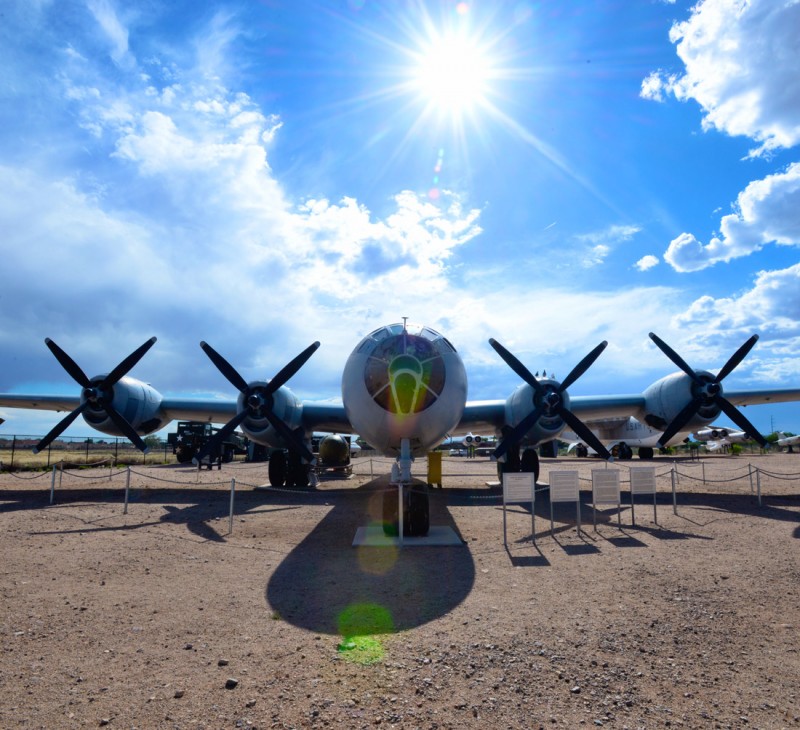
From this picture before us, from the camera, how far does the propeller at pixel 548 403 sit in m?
13.8

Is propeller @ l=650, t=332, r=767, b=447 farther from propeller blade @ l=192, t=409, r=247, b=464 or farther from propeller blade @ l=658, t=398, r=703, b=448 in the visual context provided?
propeller blade @ l=192, t=409, r=247, b=464

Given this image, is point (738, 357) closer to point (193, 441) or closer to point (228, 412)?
point (228, 412)

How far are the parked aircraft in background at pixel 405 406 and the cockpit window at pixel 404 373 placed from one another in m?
0.02

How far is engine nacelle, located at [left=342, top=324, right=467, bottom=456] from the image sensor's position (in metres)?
9.69

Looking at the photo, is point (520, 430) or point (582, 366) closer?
point (520, 430)

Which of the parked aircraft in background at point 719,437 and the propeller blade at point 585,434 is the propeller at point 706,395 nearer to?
the propeller blade at point 585,434

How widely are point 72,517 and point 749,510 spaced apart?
15866 mm

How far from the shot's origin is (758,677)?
3891 millimetres

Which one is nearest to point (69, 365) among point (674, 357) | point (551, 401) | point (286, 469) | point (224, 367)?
point (224, 367)

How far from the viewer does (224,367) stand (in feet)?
51.3

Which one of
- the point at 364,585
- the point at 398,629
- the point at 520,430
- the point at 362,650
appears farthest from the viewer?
the point at 520,430

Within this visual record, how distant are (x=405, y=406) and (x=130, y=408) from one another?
37.6ft

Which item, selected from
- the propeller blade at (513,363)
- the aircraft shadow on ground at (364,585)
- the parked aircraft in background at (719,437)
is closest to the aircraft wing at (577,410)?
the propeller blade at (513,363)

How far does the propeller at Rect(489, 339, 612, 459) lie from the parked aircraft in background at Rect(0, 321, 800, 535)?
0.10 feet
